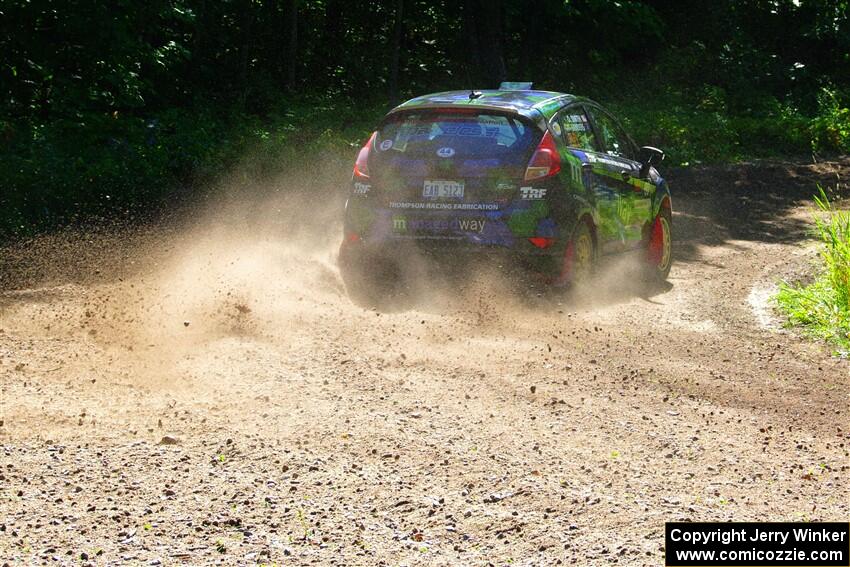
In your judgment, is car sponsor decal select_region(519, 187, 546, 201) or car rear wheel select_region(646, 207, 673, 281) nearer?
car sponsor decal select_region(519, 187, 546, 201)

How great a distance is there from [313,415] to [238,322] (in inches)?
87.5

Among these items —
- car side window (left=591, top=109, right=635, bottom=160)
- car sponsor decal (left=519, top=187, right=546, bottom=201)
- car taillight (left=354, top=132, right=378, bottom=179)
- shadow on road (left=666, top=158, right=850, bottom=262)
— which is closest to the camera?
car sponsor decal (left=519, top=187, right=546, bottom=201)

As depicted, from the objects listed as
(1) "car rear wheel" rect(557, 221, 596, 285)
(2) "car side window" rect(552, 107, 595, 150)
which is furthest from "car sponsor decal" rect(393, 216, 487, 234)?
(2) "car side window" rect(552, 107, 595, 150)

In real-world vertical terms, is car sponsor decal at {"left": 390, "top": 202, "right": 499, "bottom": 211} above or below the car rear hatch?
below

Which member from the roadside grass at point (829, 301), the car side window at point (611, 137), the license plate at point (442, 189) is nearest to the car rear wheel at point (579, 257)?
the license plate at point (442, 189)

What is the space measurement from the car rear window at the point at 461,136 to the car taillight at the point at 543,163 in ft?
0.32

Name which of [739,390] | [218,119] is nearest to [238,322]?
[739,390]

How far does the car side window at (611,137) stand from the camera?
36.7ft

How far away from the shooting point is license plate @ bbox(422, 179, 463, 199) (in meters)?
9.73

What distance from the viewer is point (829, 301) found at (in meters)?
9.95

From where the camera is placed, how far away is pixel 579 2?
24.6 metres

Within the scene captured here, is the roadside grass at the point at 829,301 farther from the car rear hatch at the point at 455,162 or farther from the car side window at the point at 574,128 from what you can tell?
the car rear hatch at the point at 455,162

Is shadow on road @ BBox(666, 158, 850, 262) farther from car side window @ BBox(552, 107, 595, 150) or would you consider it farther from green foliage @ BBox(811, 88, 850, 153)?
car side window @ BBox(552, 107, 595, 150)

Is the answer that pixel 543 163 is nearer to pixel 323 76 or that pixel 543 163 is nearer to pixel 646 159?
pixel 646 159
